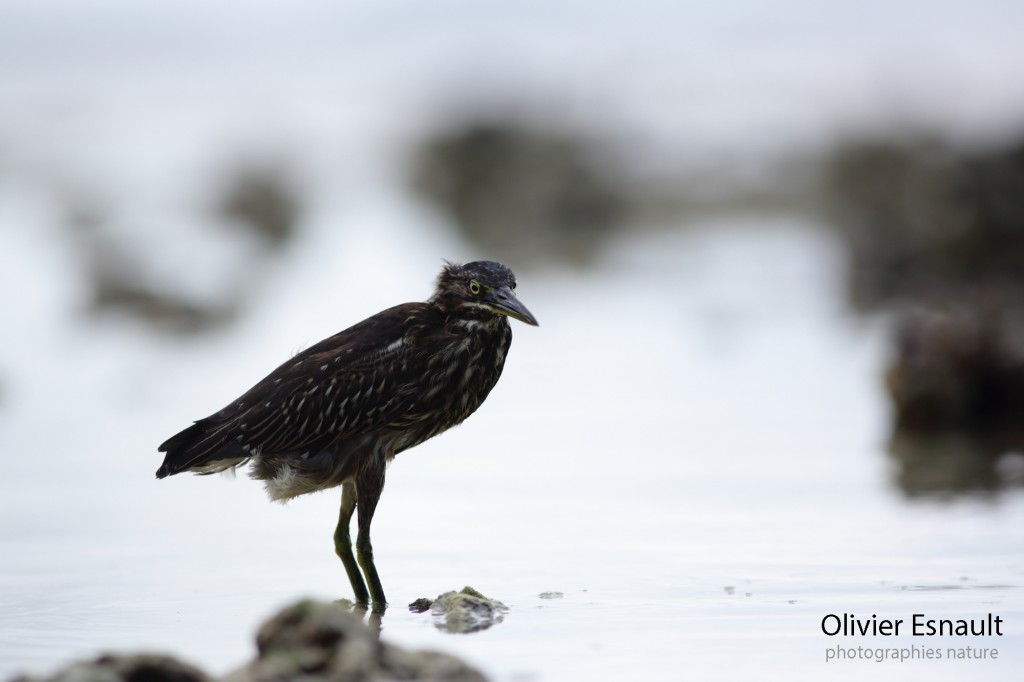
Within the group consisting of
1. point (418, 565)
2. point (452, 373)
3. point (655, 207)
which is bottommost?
point (418, 565)

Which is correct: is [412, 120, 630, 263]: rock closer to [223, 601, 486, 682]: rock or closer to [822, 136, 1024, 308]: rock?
[822, 136, 1024, 308]: rock

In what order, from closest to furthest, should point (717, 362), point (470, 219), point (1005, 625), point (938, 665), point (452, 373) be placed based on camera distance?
point (938, 665) < point (1005, 625) < point (452, 373) < point (717, 362) < point (470, 219)

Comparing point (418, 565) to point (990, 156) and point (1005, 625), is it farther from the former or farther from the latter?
point (990, 156)

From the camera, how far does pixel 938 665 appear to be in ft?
20.5

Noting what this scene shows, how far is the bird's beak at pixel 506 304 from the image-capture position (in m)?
7.76

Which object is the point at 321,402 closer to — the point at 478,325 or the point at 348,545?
the point at 348,545

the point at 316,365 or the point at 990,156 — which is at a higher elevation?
the point at 990,156

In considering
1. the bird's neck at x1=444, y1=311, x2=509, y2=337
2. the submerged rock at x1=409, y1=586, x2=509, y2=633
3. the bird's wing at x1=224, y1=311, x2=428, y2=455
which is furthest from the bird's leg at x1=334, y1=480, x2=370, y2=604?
the bird's neck at x1=444, y1=311, x2=509, y2=337

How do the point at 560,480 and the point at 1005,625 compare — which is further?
the point at 560,480

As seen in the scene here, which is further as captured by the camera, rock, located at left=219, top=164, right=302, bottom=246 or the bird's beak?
rock, located at left=219, top=164, right=302, bottom=246

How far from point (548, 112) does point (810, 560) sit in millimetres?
45734

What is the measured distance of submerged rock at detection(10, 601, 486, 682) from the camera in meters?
5.21

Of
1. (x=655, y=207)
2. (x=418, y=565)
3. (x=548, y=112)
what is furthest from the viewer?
(x=548, y=112)

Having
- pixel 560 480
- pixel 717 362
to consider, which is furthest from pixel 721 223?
pixel 560 480
